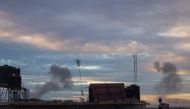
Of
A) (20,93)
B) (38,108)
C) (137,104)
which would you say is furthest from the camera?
(20,93)

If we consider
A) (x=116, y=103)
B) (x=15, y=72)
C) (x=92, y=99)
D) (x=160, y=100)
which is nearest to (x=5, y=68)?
(x=15, y=72)

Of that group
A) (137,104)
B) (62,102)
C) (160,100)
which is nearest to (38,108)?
(62,102)

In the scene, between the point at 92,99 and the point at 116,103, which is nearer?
the point at 116,103

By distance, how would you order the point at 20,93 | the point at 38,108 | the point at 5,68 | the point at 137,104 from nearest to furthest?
1. the point at 38,108
2. the point at 137,104
3. the point at 5,68
4. the point at 20,93

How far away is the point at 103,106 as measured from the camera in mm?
93312

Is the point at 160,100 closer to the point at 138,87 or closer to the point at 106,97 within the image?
the point at 138,87

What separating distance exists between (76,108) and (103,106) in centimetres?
484

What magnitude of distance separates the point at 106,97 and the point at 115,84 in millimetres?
3592

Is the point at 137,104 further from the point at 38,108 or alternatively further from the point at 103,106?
the point at 38,108

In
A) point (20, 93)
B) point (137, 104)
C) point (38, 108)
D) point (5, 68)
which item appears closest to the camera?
point (38, 108)

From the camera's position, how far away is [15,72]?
108 m

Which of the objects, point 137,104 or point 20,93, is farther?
point 20,93

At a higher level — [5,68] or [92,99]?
[5,68]

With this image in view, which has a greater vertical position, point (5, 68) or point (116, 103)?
point (5, 68)
